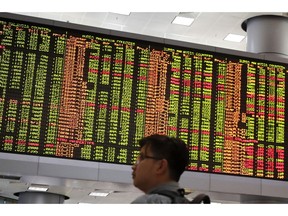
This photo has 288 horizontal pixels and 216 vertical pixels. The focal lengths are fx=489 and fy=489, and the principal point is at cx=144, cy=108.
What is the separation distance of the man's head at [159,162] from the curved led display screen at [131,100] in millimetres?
3183

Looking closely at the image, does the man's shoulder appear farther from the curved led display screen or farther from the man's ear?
the curved led display screen

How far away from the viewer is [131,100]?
556cm

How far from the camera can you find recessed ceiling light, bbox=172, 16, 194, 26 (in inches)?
346

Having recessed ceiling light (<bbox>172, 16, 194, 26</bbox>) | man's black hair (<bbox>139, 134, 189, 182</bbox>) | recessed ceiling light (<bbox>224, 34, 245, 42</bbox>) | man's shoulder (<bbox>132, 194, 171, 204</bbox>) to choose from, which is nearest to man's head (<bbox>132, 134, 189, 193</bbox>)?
man's black hair (<bbox>139, 134, 189, 182</bbox>)

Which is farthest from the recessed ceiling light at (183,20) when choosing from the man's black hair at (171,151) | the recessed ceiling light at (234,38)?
the man's black hair at (171,151)

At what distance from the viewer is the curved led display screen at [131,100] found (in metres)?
5.22

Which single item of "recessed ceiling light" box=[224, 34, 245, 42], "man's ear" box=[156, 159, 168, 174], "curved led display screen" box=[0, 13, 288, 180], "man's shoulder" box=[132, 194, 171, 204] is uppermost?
"recessed ceiling light" box=[224, 34, 245, 42]

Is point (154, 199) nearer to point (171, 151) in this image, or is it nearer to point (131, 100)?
point (171, 151)

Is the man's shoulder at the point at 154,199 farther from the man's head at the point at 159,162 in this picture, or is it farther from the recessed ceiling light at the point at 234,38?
the recessed ceiling light at the point at 234,38

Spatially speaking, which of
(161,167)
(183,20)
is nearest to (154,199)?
(161,167)

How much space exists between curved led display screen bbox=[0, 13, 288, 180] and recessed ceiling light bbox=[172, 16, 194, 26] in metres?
2.85
